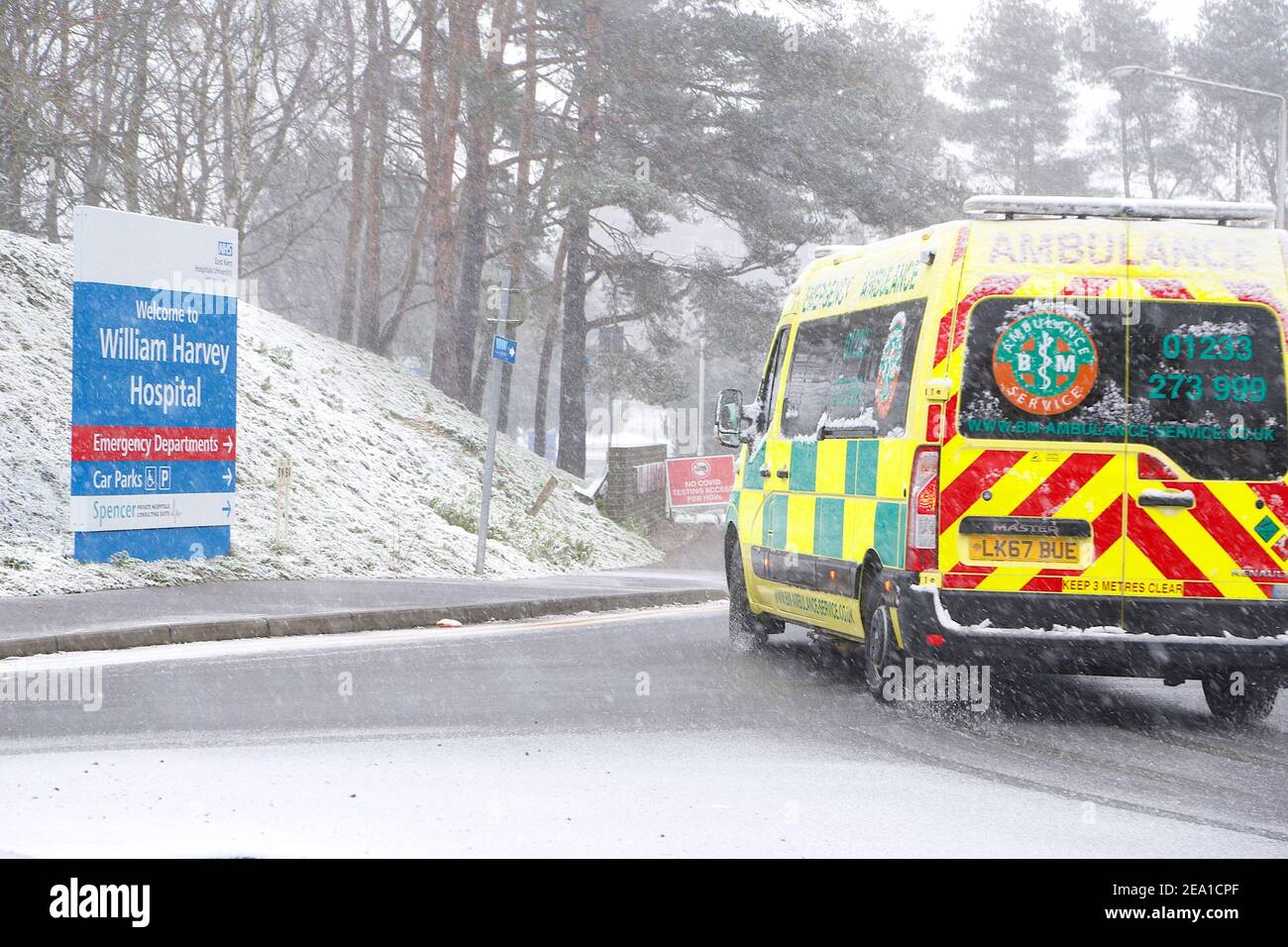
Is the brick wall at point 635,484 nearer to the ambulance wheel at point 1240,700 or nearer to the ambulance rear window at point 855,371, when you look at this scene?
the ambulance rear window at point 855,371

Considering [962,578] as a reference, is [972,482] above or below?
above

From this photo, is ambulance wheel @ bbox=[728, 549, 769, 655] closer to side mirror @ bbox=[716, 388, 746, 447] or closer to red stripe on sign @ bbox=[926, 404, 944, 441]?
side mirror @ bbox=[716, 388, 746, 447]

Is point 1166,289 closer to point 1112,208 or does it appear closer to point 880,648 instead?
point 1112,208

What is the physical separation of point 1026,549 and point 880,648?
3.63ft

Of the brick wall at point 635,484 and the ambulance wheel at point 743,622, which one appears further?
the brick wall at point 635,484

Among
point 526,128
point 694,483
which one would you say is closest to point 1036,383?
point 694,483

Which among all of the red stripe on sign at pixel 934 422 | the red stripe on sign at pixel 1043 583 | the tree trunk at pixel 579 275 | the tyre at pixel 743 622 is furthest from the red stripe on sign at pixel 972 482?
the tree trunk at pixel 579 275

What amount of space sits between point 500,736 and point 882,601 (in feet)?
7.63

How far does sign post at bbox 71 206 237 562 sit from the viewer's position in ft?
52.5

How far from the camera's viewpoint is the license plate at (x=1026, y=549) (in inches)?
376

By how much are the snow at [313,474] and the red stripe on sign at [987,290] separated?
8964mm

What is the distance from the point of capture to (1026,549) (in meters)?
9.55

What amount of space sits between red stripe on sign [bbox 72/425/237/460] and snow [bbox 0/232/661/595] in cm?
101
